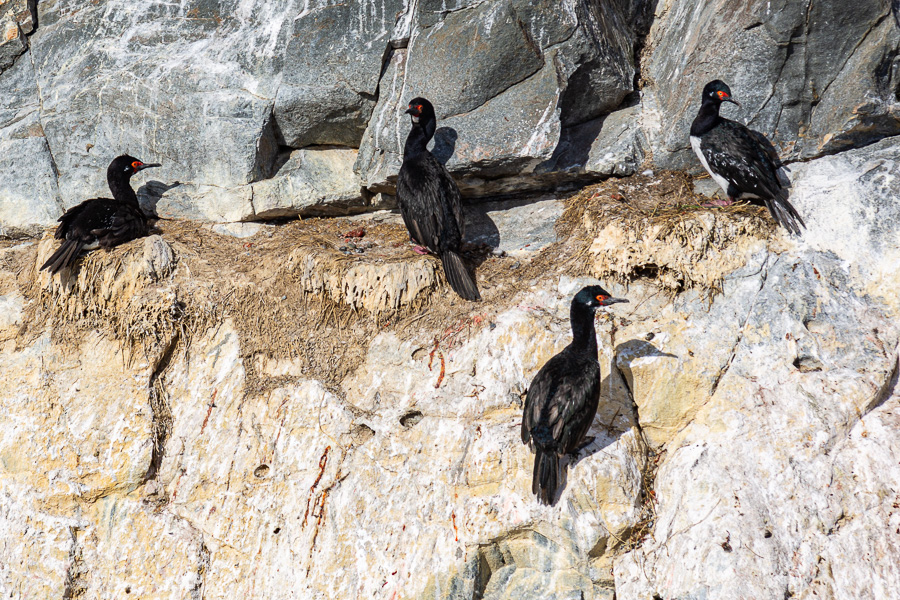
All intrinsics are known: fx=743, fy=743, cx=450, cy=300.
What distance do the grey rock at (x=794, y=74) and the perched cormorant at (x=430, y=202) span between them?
7.72ft

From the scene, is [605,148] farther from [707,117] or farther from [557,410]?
[557,410]

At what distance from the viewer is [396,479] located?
632 centimetres

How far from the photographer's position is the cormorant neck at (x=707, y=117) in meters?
7.19

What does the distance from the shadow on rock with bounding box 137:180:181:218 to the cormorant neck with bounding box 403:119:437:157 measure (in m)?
2.97

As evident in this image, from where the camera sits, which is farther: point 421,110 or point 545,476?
point 421,110

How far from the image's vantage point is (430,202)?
7270mm

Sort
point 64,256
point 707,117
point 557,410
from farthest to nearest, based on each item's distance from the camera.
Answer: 1. point 64,256
2. point 707,117
3. point 557,410

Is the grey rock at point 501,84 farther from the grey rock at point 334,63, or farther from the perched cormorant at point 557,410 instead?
the perched cormorant at point 557,410

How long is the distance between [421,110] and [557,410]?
3.64 m

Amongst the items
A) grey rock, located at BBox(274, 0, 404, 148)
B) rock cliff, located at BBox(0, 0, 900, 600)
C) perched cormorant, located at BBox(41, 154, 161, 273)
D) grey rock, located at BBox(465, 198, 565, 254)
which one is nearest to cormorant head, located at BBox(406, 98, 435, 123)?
rock cliff, located at BBox(0, 0, 900, 600)

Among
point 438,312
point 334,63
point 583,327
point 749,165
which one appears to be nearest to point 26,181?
point 334,63

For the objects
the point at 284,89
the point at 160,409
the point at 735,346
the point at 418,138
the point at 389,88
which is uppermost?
the point at 284,89

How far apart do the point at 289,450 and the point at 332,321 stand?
1325 mm

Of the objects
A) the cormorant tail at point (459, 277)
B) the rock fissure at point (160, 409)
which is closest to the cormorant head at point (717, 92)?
the cormorant tail at point (459, 277)
